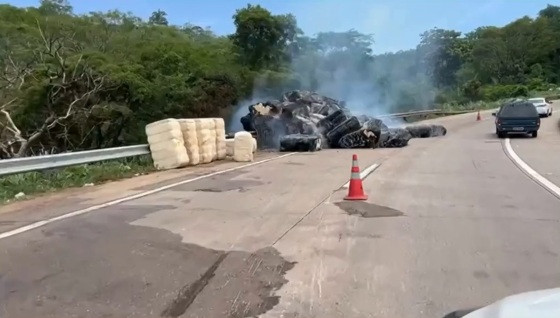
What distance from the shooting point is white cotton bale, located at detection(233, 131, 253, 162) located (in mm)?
18359

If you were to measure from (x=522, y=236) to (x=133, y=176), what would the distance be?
947 centimetres

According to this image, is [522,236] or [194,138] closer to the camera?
[522,236]

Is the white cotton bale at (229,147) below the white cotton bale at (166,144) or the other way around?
below

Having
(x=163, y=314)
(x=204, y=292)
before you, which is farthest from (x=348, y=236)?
(x=163, y=314)

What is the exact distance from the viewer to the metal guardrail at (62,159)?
36.7 ft

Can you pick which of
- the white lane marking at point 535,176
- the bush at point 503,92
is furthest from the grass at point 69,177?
the bush at point 503,92

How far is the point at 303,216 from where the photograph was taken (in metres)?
8.53

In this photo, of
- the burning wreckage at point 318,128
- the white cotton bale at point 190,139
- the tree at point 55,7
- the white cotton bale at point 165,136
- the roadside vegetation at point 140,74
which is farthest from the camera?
the tree at point 55,7

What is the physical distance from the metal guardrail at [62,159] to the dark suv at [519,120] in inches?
744

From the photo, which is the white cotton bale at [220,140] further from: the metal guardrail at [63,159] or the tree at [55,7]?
the tree at [55,7]

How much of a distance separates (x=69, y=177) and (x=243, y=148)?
6404 millimetres

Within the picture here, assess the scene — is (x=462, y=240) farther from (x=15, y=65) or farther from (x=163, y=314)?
(x=15, y=65)

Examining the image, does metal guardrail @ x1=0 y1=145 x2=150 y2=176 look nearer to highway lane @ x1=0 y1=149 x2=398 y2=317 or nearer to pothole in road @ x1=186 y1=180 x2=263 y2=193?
highway lane @ x1=0 y1=149 x2=398 y2=317

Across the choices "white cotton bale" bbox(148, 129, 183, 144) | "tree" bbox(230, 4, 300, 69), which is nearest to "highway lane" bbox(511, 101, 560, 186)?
"white cotton bale" bbox(148, 129, 183, 144)
